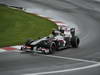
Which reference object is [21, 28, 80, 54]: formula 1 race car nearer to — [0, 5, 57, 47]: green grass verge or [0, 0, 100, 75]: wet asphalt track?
[0, 0, 100, 75]: wet asphalt track

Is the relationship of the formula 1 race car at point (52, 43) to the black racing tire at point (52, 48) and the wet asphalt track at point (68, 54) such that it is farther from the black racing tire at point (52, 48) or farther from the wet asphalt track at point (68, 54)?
the wet asphalt track at point (68, 54)

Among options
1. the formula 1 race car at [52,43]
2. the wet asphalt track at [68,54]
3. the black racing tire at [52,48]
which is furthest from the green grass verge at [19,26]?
the black racing tire at [52,48]

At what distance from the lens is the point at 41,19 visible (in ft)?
94.8

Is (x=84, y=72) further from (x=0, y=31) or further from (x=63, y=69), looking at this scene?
(x=0, y=31)

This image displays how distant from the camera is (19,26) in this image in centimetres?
2602

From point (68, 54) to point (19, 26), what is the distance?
→ 292 inches

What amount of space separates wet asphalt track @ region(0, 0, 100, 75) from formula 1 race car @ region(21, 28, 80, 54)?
1.10ft

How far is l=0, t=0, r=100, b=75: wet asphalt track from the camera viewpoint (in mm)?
15812

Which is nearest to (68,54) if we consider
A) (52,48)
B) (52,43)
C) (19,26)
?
(52,48)

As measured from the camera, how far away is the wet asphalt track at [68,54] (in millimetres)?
15812

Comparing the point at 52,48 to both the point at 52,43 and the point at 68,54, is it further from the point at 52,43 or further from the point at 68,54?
the point at 68,54

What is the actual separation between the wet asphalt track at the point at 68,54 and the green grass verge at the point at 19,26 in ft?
7.78

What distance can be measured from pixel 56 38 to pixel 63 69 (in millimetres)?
4443

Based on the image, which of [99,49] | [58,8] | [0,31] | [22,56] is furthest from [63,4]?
[22,56]
